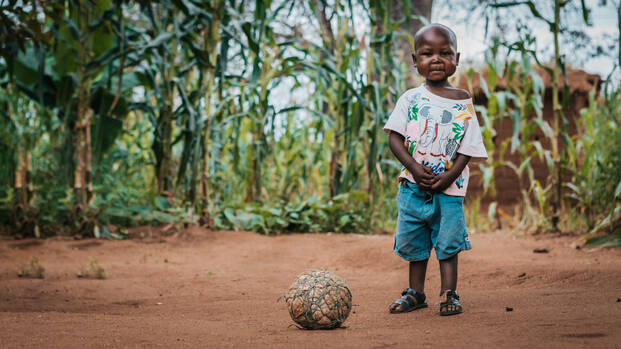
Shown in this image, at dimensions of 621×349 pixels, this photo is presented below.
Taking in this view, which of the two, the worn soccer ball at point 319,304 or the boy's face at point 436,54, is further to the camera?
the boy's face at point 436,54

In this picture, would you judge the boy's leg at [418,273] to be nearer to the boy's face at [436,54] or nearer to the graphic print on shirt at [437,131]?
the graphic print on shirt at [437,131]

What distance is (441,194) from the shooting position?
7.81 feet

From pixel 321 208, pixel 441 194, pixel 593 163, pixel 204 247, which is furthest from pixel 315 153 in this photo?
pixel 441 194

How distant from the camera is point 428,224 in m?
2.43

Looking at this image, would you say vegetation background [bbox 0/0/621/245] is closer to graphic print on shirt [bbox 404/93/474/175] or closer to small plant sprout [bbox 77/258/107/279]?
A: small plant sprout [bbox 77/258/107/279]

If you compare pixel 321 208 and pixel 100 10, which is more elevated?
pixel 100 10

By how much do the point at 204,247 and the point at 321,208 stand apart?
4.09ft

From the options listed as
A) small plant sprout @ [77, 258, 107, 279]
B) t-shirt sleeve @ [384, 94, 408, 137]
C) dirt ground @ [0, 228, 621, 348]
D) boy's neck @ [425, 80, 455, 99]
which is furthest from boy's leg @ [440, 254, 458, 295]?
small plant sprout @ [77, 258, 107, 279]

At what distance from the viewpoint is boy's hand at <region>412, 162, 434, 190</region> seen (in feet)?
7.64

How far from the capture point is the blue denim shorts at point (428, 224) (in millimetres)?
2316

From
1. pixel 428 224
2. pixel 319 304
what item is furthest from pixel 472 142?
pixel 319 304

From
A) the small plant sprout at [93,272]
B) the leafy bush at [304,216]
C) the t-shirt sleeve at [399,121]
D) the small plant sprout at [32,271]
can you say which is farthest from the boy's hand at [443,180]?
the leafy bush at [304,216]

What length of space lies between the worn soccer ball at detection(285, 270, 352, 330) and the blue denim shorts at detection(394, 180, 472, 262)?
0.49 m

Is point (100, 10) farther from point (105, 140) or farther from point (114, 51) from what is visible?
point (105, 140)
